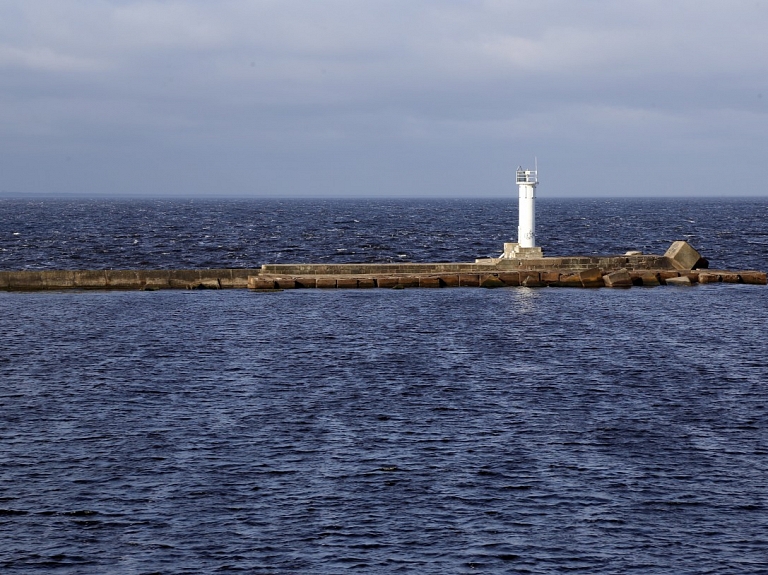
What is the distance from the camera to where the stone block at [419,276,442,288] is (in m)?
56.8

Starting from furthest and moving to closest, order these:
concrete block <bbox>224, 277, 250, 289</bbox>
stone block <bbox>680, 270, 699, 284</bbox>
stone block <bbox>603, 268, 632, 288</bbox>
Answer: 1. stone block <bbox>680, 270, 699, 284</bbox>
2. concrete block <bbox>224, 277, 250, 289</bbox>
3. stone block <bbox>603, 268, 632, 288</bbox>

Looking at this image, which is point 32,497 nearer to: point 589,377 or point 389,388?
point 389,388

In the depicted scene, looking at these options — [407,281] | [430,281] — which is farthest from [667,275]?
[407,281]

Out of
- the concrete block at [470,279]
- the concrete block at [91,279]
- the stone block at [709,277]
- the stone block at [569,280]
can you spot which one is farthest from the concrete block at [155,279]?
the stone block at [709,277]

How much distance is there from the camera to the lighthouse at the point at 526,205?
5759 centimetres

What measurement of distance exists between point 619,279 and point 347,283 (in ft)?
48.5

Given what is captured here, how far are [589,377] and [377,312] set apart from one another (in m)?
17.4

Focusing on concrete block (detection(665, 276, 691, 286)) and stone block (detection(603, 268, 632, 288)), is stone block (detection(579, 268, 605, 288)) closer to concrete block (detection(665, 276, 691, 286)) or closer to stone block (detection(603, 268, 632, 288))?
stone block (detection(603, 268, 632, 288))

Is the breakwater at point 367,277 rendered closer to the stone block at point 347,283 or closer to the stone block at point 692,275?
the stone block at point 347,283

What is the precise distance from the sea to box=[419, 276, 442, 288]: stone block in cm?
687

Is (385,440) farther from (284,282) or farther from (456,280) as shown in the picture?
(456,280)

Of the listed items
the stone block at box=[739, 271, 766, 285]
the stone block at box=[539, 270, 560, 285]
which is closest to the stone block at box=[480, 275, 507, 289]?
the stone block at box=[539, 270, 560, 285]

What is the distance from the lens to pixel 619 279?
189 feet

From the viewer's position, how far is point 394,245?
317ft
